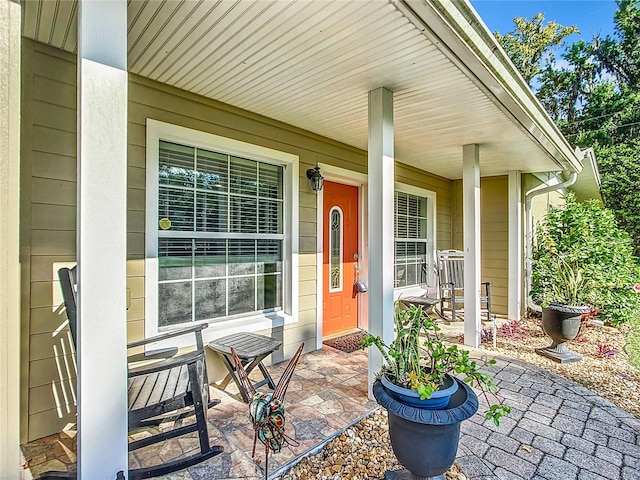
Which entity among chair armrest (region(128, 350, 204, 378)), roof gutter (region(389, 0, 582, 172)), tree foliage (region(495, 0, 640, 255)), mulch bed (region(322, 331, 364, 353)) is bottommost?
mulch bed (region(322, 331, 364, 353))

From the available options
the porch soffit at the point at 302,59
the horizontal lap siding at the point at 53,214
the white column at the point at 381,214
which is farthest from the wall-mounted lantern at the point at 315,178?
the horizontal lap siding at the point at 53,214

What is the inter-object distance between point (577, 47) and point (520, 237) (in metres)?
14.0

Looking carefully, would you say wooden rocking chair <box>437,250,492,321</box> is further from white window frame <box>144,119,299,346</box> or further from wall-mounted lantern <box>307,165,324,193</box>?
white window frame <box>144,119,299,346</box>

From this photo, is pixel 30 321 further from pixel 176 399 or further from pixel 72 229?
pixel 176 399

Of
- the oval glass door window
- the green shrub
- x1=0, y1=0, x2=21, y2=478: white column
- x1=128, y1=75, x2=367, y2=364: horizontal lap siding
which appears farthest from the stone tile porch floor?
the green shrub

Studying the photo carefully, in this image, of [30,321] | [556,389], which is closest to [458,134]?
[556,389]

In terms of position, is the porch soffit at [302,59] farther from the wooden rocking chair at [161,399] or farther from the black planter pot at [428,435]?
the black planter pot at [428,435]

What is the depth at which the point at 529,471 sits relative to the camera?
6.17 ft

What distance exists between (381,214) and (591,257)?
4115mm

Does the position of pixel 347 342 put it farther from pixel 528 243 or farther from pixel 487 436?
pixel 528 243

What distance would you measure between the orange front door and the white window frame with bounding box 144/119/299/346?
64 cm

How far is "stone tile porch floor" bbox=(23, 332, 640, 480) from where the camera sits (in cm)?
187

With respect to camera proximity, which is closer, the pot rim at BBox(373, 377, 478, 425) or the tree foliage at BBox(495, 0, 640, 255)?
the pot rim at BBox(373, 377, 478, 425)

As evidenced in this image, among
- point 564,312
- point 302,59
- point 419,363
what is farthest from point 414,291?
point 302,59
